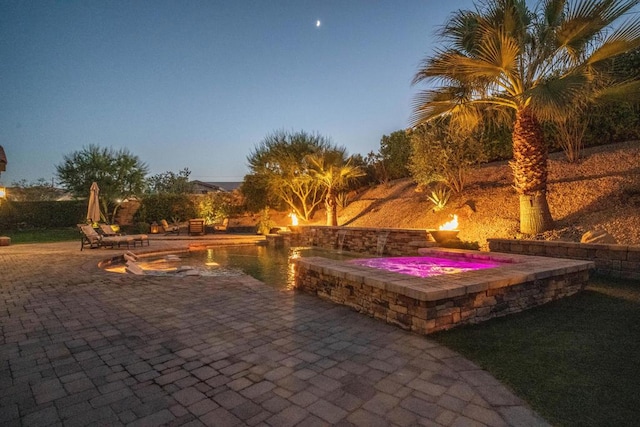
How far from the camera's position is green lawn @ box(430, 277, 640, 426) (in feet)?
7.40

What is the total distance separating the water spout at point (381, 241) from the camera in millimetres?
11352

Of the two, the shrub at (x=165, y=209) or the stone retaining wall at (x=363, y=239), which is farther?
the shrub at (x=165, y=209)

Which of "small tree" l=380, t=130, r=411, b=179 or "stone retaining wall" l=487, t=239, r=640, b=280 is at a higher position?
"small tree" l=380, t=130, r=411, b=179

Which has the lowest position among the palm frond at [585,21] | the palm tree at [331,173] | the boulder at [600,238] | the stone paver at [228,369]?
the stone paver at [228,369]

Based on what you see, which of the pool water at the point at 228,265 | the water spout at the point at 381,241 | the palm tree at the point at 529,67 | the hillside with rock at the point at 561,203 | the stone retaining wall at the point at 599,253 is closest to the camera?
the stone retaining wall at the point at 599,253

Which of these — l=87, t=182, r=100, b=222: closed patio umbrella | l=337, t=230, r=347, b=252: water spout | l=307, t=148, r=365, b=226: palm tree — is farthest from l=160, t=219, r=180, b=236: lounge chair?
l=337, t=230, r=347, b=252: water spout

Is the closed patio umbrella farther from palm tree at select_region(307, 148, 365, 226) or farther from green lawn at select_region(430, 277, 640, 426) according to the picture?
green lawn at select_region(430, 277, 640, 426)

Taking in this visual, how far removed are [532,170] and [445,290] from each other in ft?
21.0

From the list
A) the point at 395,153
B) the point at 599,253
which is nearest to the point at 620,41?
the point at 599,253

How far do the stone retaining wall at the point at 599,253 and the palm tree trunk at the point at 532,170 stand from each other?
1673mm

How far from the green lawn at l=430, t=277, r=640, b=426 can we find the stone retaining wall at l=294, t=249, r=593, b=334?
16 centimetres

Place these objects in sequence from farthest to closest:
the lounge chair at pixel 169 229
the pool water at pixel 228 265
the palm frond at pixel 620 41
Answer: the lounge chair at pixel 169 229
the pool water at pixel 228 265
the palm frond at pixel 620 41

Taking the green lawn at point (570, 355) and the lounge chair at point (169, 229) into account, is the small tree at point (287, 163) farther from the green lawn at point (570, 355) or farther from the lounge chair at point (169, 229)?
the green lawn at point (570, 355)

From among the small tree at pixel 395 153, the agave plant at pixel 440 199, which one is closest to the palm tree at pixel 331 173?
the small tree at pixel 395 153
